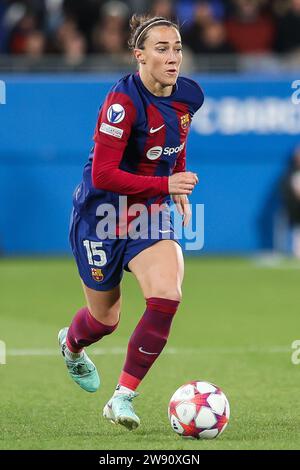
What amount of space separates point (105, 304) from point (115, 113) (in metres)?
1.20

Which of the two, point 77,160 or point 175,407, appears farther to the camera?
point 77,160

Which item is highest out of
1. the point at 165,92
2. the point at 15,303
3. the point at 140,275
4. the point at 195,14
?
the point at 195,14

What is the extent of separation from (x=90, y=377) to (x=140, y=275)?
1108 mm

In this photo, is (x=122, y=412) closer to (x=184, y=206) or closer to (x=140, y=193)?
(x=140, y=193)

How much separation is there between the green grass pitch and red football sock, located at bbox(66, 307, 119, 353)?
382 mm

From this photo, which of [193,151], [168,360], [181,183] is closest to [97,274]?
[181,183]

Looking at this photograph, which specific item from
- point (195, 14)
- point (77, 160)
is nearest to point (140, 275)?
point (77, 160)

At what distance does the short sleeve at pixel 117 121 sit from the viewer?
6.35 m

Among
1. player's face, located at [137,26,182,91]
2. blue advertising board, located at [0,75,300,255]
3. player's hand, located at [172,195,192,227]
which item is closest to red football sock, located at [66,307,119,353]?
player's hand, located at [172,195,192,227]

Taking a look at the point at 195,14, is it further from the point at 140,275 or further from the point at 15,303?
the point at 140,275

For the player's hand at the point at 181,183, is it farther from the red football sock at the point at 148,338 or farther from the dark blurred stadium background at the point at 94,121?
the dark blurred stadium background at the point at 94,121

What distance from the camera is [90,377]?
720 cm

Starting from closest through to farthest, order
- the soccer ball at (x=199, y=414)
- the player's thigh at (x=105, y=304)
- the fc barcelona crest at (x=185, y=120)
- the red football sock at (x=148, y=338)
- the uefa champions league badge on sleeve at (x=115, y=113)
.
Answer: the soccer ball at (x=199, y=414)
the red football sock at (x=148, y=338)
the uefa champions league badge on sleeve at (x=115, y=113)
the fc barcelona crest at (x=185, y=120)
the player's thigh at (x=105, y=304)

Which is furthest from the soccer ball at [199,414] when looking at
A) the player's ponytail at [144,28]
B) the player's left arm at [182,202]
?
the player's ponytail at [144,28]
